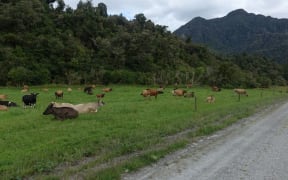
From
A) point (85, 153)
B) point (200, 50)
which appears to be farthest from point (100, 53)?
point (85, 153)

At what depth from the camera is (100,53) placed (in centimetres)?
7131

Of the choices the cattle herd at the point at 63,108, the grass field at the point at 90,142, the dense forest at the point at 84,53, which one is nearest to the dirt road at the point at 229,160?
the grass field at the point at 90,142

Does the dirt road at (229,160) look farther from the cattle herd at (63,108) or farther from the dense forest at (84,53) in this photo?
the dense forest at (84,53)

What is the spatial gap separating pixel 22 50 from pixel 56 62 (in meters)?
5.99

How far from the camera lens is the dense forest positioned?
5953 centimetres

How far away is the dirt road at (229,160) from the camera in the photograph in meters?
8.51

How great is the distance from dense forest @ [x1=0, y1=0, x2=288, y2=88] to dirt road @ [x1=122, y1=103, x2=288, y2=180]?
43.9 meters

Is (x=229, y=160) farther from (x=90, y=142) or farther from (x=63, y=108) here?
(x=63, y=108)

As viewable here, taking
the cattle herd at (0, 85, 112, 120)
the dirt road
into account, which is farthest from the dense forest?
the dirt road

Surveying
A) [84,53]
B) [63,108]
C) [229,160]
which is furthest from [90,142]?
[84,53]

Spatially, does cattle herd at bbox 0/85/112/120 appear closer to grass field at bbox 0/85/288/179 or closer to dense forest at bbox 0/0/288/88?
grass field at bbox 0/85/288/179

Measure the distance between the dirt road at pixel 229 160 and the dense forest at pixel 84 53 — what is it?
4387cm

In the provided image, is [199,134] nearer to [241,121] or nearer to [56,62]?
[241,121]

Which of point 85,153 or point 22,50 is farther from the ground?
point 22,50
